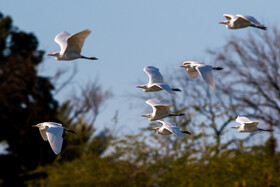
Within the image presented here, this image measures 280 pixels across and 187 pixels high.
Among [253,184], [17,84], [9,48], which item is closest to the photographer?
[253,184]

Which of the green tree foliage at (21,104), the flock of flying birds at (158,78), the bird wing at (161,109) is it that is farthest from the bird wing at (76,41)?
the green tree foliage at (21,104)

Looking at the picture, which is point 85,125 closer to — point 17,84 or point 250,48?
point 17,84

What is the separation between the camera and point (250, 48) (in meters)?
19.4

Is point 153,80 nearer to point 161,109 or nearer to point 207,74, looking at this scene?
point 161,109

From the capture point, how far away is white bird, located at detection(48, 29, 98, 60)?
18.9 ft

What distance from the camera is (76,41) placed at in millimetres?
6012

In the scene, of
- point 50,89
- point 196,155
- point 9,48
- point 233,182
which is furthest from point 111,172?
point 9,48

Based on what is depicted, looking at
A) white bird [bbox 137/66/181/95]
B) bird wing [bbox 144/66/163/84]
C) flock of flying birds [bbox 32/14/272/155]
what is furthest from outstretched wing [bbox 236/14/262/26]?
bird wing [bbox 144/66/163/84]

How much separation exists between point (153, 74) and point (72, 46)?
1.17 meters

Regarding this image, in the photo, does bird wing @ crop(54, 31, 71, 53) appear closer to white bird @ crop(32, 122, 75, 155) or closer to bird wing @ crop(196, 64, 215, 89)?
white bird @ crop(32, 122, 75, 155)

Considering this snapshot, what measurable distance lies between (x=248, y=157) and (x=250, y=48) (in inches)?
329

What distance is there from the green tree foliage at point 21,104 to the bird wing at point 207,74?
17447 millimetres

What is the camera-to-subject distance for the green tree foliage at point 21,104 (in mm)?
23234

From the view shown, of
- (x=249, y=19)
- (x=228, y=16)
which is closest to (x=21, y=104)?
(x=228, y=16)
